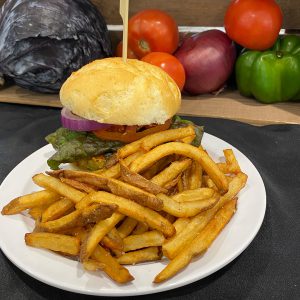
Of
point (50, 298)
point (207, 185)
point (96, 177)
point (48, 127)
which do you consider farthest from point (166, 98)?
point (48, 127)

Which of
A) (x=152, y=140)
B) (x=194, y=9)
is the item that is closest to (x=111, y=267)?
(x=152, y=140)

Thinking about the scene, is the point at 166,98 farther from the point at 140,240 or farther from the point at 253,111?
the point at 253,111

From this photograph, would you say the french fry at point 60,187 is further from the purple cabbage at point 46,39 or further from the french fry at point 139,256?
the purple cabbage at point 46,39

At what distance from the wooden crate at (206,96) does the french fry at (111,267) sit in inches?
61.4

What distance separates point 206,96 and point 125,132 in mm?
1438

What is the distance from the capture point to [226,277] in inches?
47.7

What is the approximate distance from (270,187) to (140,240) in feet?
2.44

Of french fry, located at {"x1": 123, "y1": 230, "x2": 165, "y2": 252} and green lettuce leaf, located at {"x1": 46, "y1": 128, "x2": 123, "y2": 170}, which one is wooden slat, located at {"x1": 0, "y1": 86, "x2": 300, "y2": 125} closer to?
green lettuce leaf, located at {"x1": 46, "y1": 128, "x2": 123, "y2": 170}

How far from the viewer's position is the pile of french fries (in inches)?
44.4

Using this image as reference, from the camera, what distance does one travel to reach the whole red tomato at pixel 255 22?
259cm

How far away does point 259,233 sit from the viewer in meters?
1.40

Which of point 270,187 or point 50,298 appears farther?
point 270,187

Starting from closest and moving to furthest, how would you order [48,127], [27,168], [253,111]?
[27,168], [48,127], [253,111]

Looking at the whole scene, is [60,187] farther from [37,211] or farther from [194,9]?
[194,9]
